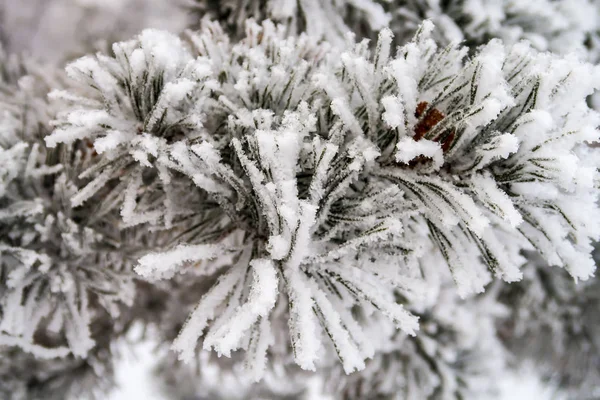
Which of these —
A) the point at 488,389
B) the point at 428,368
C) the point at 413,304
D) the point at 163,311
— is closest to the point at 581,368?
the point at 488,389

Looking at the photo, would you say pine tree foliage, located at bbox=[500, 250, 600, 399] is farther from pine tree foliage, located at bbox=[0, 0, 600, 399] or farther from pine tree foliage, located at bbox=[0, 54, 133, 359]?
pine tree foliage, located at bbox=[0, 54, 133, 359]

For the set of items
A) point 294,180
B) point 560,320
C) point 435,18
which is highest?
point 435,18

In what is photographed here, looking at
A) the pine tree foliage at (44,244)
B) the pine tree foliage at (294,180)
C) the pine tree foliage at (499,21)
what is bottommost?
the pine tree foliage at (44,244)

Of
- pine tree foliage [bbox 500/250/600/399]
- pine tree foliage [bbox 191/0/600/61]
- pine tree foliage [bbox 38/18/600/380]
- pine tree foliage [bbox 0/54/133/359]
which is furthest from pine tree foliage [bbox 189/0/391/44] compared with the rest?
pine tree foliage [bbox 500/250/600/399]

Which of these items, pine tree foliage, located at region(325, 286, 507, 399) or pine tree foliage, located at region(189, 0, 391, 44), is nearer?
pine tree foliage, located at region(189, 0, 391, 44)

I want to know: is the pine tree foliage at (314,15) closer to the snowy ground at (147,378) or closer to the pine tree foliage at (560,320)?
the snowy ground at (147,378)

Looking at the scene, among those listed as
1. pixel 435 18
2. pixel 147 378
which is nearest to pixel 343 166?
pixel 435 18

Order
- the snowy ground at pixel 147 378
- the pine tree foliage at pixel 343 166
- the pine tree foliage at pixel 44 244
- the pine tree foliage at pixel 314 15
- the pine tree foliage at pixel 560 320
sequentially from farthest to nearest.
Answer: the pine tree foliage at pixel 560 320 < the snowy ground at pixel 147 378 < the pine tree foliage at pixel 314 15 < the pine tree foliage at pixel 44 244 < the pine tree foliage at pixel 343 166

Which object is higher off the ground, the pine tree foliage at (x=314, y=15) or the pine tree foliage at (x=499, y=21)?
the pine tree foliage at (x=499, y=21)

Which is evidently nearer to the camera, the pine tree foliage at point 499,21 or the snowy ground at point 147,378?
the pine tree foliage at point 499,21

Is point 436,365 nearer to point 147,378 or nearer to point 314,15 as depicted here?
point 314,15

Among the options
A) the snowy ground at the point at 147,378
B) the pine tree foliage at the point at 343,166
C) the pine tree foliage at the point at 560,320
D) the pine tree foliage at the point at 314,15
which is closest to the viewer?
the pine tree foliage at the point at 343,166

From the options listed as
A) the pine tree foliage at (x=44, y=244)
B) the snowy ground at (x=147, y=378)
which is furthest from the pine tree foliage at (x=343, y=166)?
the snowy ground at (x=147, y=378)
